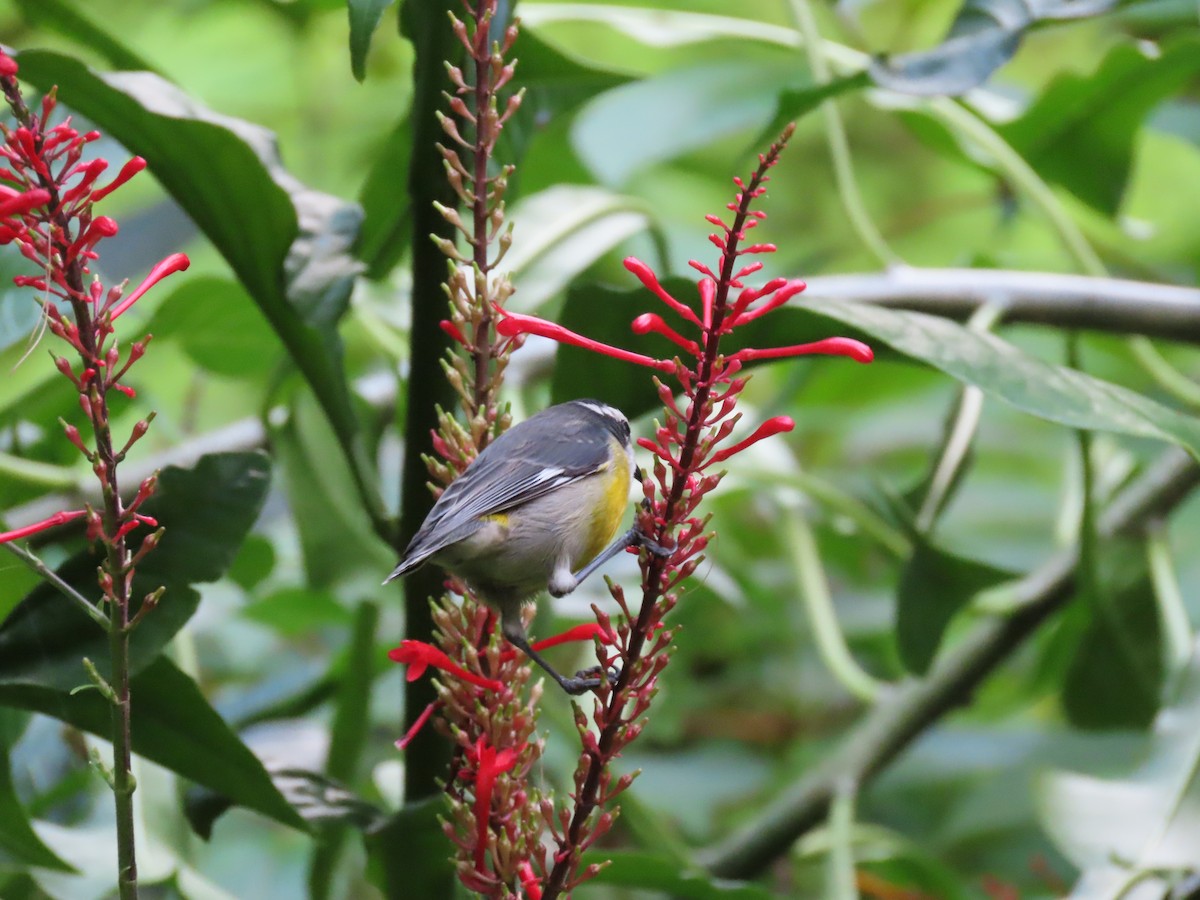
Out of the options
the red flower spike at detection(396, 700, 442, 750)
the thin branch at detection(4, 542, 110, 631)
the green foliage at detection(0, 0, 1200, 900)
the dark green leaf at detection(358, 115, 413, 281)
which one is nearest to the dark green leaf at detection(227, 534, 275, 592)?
the green foliage at detection(0, 0, 1200, 900)

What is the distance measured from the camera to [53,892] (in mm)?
832

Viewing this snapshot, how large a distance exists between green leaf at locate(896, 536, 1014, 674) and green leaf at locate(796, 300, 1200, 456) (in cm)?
28

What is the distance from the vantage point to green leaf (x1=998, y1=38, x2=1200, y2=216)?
1.35m

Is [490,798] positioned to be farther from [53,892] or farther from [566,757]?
[566,757]

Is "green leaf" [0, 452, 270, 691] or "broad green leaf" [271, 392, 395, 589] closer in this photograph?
"green leaf" [0, 452, 270, 691]

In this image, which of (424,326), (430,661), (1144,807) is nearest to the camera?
(430,661)

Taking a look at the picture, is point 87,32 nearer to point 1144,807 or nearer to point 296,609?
point 296,609

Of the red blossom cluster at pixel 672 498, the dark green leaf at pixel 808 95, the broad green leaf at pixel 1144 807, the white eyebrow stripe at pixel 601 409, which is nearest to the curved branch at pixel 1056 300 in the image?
the dark green leaf at pixel 808 95

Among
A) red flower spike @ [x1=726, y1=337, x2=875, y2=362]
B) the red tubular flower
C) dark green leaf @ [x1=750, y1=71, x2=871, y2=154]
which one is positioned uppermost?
dark green leaf @ [x1=750, y1=71, x2=871, y2=154]

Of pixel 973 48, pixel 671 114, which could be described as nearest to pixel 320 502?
pixel 973 48

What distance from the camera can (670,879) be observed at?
839 mm

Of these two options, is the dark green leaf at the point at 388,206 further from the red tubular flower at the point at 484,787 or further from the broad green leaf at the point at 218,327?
the red tubular flower at the point at 484,787

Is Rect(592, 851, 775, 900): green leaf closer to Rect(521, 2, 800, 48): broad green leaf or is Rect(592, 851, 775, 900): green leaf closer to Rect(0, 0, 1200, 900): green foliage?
Rect(0, 0, 1200, 900): green foliage

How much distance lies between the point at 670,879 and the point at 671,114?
3.76 ft
